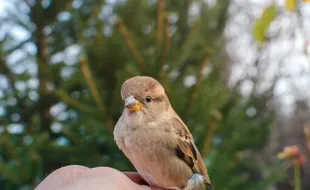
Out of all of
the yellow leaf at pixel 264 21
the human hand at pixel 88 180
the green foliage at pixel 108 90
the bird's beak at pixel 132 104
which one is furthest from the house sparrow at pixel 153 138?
the green foliage at pixel 108 90

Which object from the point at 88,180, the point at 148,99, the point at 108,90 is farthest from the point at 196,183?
the point at 108,90

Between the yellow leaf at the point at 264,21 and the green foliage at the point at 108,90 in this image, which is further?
the green foliage at the point at 108,90

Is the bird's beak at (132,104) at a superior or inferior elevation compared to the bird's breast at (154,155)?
superior

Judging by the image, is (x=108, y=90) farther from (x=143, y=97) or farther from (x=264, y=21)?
(x=264, y=21)

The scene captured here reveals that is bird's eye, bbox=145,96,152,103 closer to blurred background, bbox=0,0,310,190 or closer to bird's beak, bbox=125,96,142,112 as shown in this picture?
bird's beak, bbox=125,96,142,112

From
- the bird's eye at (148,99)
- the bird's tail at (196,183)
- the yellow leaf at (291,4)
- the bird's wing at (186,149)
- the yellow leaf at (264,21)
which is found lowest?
the bird's tail at (196,183)

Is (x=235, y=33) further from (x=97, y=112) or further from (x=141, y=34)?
(x=97, y=112)

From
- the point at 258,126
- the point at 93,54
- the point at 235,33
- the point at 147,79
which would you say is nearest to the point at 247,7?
the point at 235,33

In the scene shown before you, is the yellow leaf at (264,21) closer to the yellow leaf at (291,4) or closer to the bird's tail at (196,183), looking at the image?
the yellow leaf at (291,4)

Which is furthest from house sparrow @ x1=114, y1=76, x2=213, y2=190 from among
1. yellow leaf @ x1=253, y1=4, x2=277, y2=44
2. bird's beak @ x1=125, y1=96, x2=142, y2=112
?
yellow leaf @ x1=253, y1=4, x2=277, y2=44
